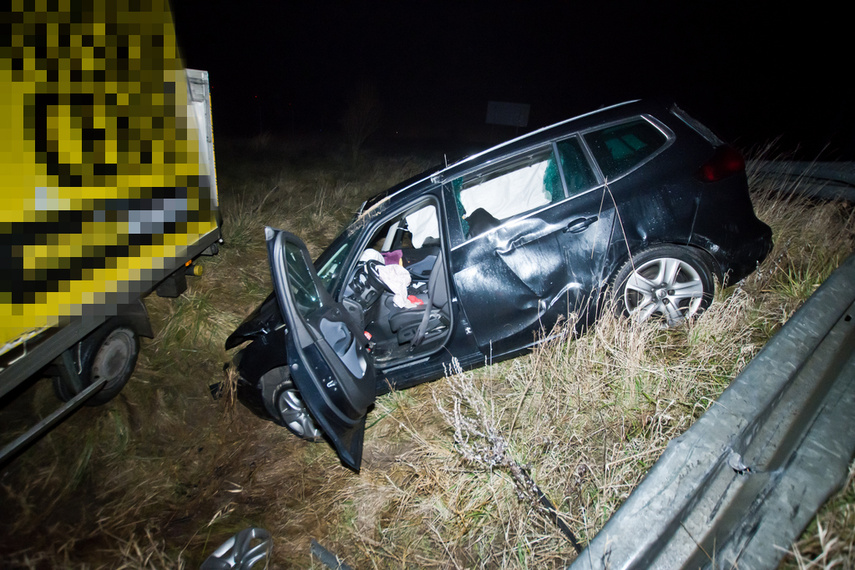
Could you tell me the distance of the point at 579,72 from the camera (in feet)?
80.9

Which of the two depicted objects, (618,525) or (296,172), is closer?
(618,525)

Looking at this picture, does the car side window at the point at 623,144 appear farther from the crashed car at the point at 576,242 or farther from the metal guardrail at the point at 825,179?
the metal guardrail at the point at 825,179

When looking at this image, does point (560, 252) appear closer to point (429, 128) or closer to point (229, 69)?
point (429, 128)

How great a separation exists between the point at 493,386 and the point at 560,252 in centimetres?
105

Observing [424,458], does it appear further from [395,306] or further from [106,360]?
[106,360]

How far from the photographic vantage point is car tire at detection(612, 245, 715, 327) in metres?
3.24

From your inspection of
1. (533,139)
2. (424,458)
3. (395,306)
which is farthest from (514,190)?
(424,458)

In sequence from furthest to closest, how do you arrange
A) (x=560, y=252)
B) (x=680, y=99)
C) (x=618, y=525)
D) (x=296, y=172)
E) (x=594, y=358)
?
1. (x=680, y=99)
2. (x=296, y=172)
3. (x=560, y=252)
4. (x=594, y=358)
5. (x=618, y=525)

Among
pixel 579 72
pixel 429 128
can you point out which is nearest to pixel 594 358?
pixel 429 128

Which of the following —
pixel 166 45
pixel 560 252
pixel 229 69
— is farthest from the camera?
pixel 229 69

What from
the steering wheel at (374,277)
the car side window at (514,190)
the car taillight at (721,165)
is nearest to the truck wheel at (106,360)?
the steering wheel at (374,277)

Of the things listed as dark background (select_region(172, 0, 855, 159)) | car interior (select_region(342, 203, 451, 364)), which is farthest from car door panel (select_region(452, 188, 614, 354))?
dark background (select_region(172, 0, 855, 159))

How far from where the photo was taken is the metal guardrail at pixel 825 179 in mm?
5246

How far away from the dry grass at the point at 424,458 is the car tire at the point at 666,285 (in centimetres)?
22
